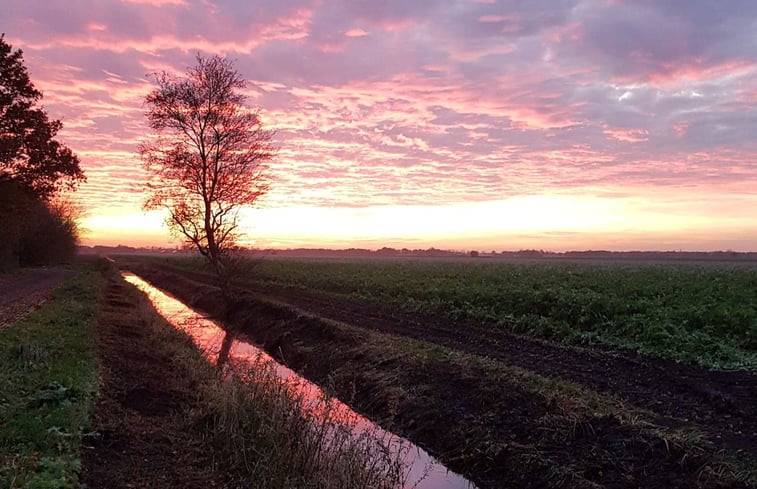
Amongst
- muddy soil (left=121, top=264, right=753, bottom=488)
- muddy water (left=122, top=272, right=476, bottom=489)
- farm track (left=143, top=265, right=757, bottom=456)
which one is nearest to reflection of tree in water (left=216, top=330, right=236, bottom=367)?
muddy water (left=122, top=272, right=476, bottom=489)

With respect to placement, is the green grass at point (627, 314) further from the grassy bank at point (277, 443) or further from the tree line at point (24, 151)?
the tree line at point (24, 151)

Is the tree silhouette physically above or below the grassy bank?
above

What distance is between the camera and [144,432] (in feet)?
27.5

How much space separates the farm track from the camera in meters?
8.45

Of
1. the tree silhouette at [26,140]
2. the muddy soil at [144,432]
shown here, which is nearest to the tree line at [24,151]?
the tree silhouette at [26,140]

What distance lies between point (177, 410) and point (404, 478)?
4657mm

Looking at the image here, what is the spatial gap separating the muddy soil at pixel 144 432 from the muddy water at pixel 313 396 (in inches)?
79.4

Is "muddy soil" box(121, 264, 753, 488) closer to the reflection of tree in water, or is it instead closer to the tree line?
the reflection of tree in water

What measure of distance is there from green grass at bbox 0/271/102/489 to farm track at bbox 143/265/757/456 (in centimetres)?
892

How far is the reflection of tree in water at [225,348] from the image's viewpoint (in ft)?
54.0

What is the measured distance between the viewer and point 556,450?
8.02m

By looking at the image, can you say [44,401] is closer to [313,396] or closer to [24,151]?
[313,396]

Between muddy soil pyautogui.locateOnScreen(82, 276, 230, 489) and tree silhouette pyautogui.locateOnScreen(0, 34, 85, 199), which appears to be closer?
muddy soil pyautogui.locateOnScreen(82, 276, 230, 489)

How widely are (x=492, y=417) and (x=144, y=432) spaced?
6125mm
